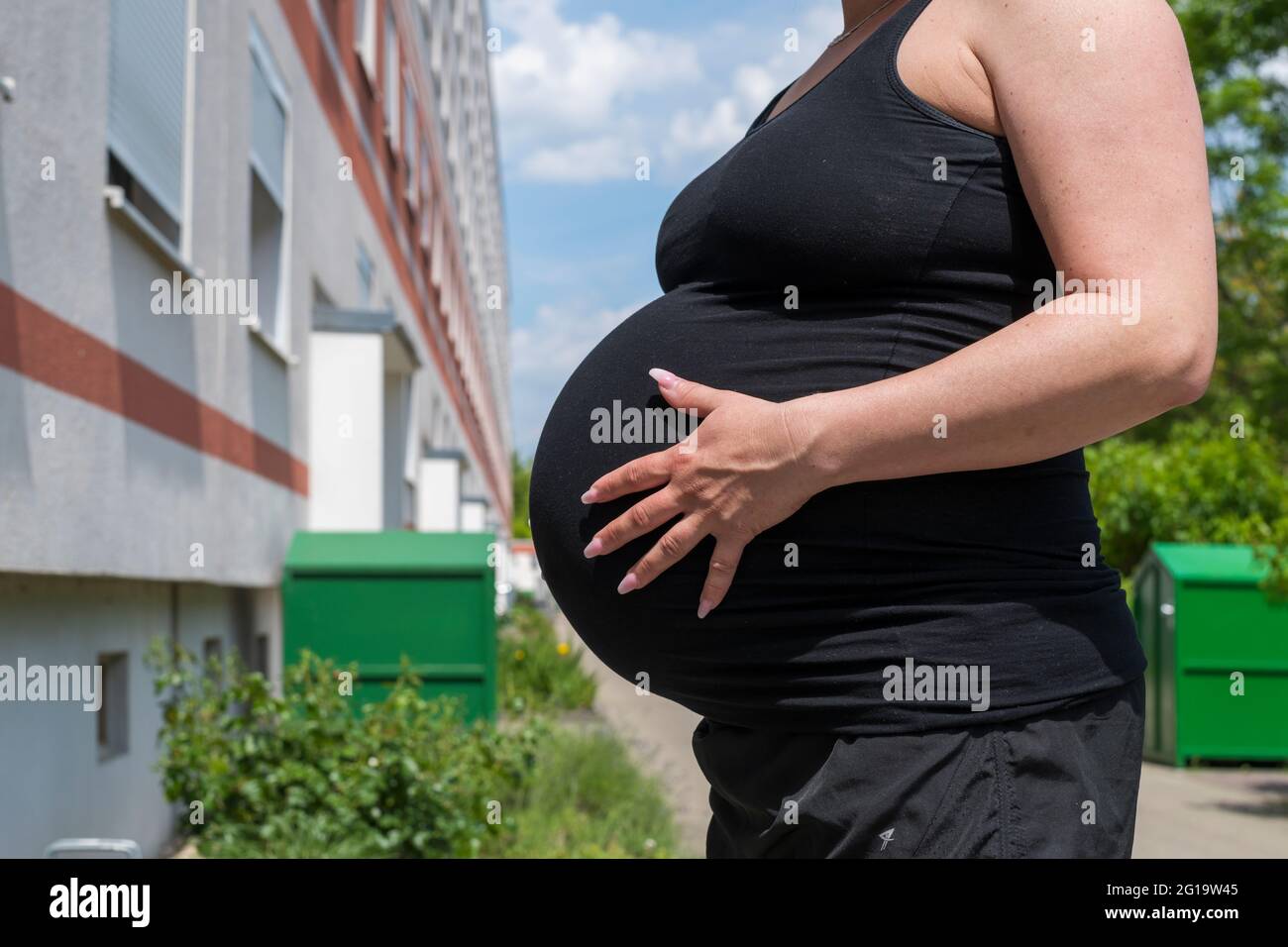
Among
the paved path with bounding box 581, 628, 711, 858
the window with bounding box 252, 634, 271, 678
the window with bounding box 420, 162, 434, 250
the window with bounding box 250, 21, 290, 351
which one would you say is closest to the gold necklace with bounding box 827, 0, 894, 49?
the paved path with bounding box 581, 628, 711, 858

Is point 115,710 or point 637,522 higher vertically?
point 637,522

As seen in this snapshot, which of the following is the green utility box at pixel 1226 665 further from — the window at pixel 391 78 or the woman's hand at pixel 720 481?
the woman's hand at pixel 720 481

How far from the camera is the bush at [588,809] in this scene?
568 centimetres

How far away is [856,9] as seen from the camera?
153 centimetres

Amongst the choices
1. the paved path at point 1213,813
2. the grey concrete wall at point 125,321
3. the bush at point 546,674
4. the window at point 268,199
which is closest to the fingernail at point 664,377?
the grey concrete wall at point 125,321

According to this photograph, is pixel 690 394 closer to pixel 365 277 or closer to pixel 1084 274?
pixel 1084 274

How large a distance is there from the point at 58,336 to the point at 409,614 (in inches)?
138

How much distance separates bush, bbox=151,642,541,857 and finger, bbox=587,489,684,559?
389 centimetres

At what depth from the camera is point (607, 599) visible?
4.62ft

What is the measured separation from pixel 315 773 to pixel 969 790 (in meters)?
4.29

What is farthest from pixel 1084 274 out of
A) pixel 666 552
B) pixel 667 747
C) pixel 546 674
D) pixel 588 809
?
pixel 546 674

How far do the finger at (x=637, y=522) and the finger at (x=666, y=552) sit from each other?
0.06 ft

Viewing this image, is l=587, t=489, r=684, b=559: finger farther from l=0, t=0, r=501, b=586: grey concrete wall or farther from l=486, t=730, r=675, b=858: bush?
l=486, t=730, r=675, b=858: bush
